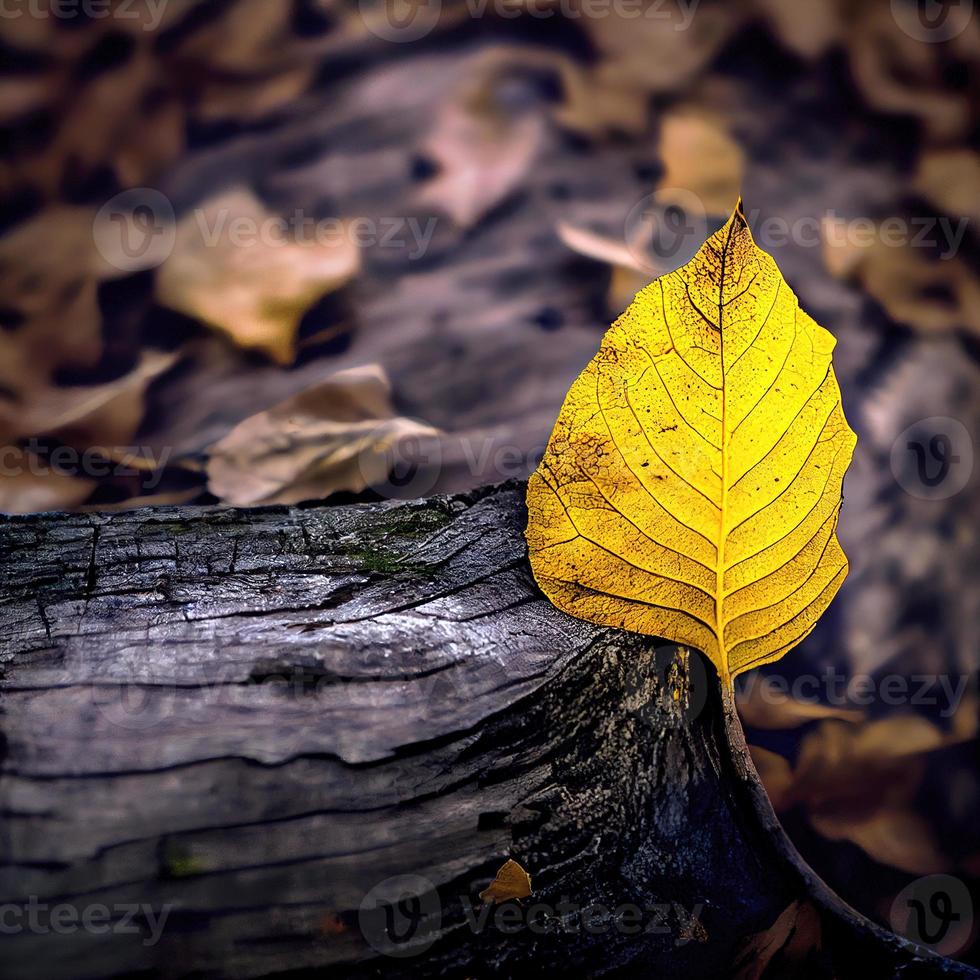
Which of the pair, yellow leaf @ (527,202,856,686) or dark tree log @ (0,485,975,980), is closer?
dark tree log @ (0,485,975,980)

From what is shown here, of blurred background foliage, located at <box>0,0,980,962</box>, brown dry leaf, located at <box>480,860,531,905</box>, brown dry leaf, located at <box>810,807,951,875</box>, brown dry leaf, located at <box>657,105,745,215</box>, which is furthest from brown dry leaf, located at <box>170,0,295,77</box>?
brown dry leaf, located at <box>810,807,951,875</box>

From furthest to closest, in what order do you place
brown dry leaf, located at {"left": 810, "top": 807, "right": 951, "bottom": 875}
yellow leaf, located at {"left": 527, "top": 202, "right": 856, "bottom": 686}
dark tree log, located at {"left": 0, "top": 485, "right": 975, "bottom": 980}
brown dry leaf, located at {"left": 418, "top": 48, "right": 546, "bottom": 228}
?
brown dry leaf, located at {"left": 418, "top": 48, "right": 546, "bottom": 228} < brown dry leaf, located at {"left": 810, "top": 807, "right": 951, "bottom": 875} < yellow leaf, located at {"left": 527, "top": 202, "right": 856, "bottom": 686} < dark tree log, located at {"left": 0, "top": 485, "right": 975, "bottom": 980}

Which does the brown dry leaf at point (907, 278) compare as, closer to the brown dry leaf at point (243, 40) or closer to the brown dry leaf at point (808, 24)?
the brown dry leaf at point (808, 24)

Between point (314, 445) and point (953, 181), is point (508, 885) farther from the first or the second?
point (953, 181)

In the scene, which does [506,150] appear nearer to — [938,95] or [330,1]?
[330,1]

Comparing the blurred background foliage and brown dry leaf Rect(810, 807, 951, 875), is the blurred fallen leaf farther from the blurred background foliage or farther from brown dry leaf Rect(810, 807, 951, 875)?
brown dry leaf Rect(810, 807, 951, 875)

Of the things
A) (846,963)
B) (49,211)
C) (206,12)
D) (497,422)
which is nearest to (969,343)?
(497,422)
